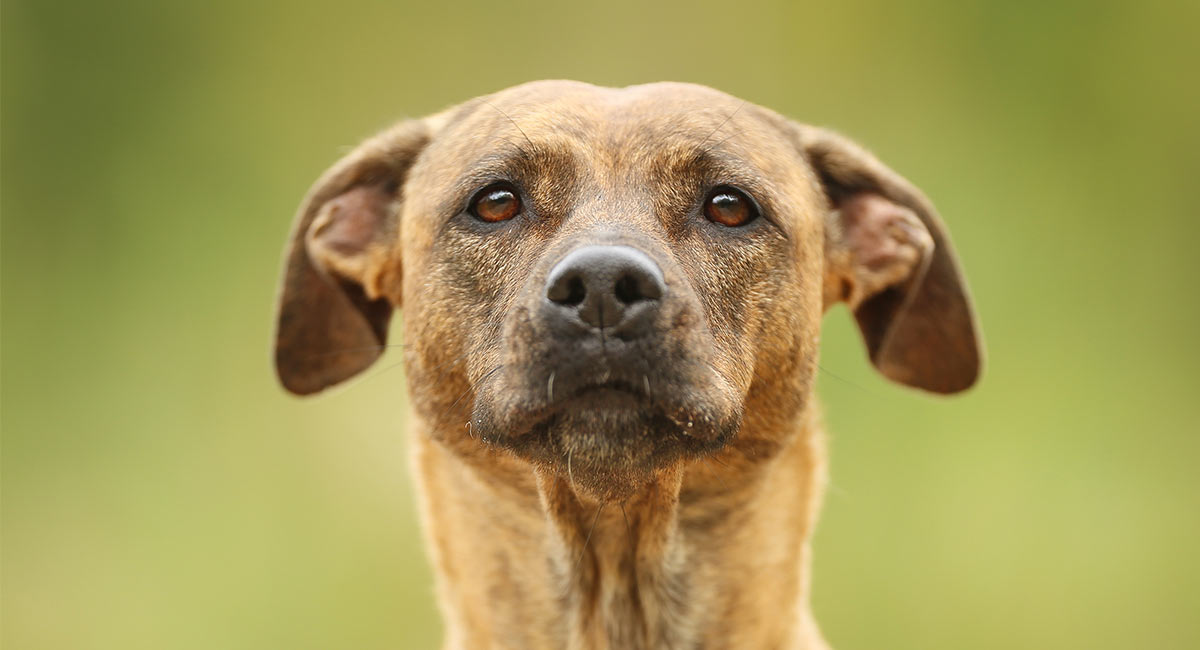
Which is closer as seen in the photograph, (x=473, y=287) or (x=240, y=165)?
(x=473, y=287)

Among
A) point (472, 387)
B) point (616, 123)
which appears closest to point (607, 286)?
point (472, 387)

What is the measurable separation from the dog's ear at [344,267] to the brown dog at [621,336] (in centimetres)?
1

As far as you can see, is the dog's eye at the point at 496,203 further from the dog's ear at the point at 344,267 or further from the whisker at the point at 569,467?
the whisker at the point at 569,467

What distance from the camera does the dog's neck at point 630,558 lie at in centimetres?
294

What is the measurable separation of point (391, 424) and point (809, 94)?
305cm

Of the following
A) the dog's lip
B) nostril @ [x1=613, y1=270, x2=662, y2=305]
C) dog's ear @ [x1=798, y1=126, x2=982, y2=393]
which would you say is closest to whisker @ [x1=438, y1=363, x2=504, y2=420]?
the dog's lip

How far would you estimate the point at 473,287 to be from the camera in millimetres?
2885

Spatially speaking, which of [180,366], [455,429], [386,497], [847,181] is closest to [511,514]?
[455,429]

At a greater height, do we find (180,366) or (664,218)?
(664,218)

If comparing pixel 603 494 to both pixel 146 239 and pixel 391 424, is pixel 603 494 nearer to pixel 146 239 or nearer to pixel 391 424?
pixel 391 424

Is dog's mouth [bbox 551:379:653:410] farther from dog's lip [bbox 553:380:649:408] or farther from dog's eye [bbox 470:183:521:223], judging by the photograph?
dog's eye [bbox 470:183:521:223]

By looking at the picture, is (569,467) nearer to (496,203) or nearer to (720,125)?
(496,203)

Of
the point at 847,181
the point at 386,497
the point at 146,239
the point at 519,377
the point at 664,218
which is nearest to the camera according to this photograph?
the point at 519,377

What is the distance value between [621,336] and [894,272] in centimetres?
121
